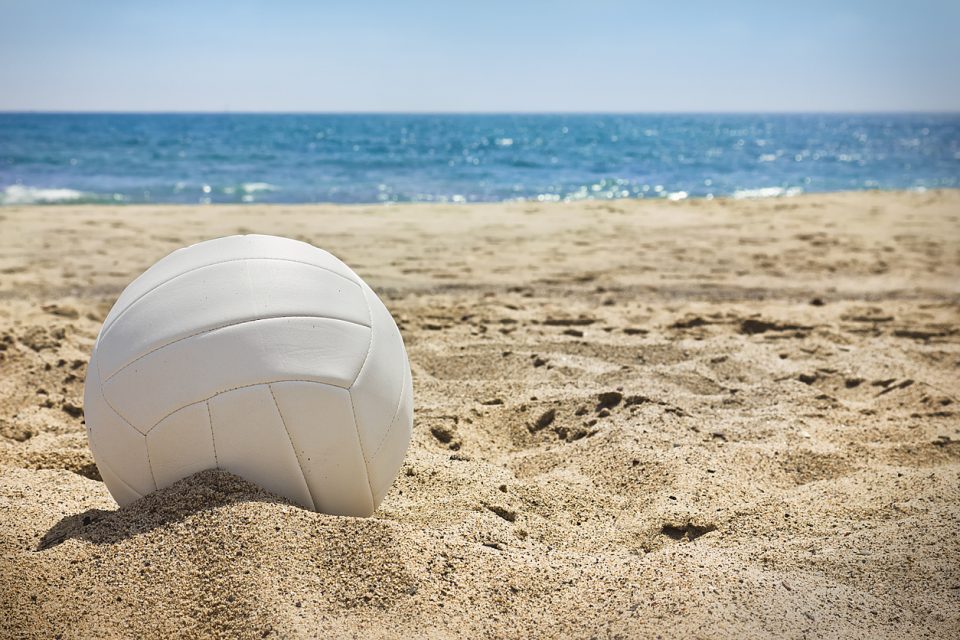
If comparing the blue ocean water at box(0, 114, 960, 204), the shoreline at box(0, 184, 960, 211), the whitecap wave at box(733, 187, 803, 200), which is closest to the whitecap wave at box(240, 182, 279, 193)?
the blue ocean water at box(0, 114, 960, 204)

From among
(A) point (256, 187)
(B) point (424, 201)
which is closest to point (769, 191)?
(B) point (424, 201)

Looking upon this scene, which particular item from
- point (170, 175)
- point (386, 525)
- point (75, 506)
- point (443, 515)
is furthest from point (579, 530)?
point (170, 175)

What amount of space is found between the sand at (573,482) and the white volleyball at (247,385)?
0.44ft

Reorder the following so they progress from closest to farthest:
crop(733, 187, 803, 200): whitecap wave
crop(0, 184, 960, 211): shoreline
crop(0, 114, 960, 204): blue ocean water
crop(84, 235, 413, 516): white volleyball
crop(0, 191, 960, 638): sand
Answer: crop(0, 191, 960, 638): sand → crop(84, 235, 413, 516): white volleyball → crop(0, 184, 960, 211): shoreline → crop(0, 114, 960, 204): blue ocean water → crop(733, 187, 803, 200): whitecap wave

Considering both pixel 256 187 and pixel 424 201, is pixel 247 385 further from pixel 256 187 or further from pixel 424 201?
pixel 256 187

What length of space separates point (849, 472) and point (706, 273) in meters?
4.65

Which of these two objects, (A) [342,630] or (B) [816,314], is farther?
(B) [816,314]

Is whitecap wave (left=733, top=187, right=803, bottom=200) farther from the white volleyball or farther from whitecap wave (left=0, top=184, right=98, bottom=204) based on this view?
the white volleyball

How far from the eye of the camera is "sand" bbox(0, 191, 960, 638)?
2469 millimetres

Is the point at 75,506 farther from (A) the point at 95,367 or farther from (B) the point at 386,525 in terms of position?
(B) the point at 386,525

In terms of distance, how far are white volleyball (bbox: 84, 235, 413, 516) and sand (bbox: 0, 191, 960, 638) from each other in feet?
0.44

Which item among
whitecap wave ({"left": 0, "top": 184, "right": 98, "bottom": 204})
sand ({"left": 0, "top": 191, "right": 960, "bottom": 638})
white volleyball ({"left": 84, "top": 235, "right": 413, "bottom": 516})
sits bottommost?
whitecap wave ({"left": 0, "top": 184, "right": 98, "bottom": 204})

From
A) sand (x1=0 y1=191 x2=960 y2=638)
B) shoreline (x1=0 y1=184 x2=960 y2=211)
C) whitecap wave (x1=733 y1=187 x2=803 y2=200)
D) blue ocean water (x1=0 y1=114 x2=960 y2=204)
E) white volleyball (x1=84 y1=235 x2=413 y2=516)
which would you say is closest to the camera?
sand (x1=0 y1=191 x2=960 y2=638)

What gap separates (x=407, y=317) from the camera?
6.29 m
